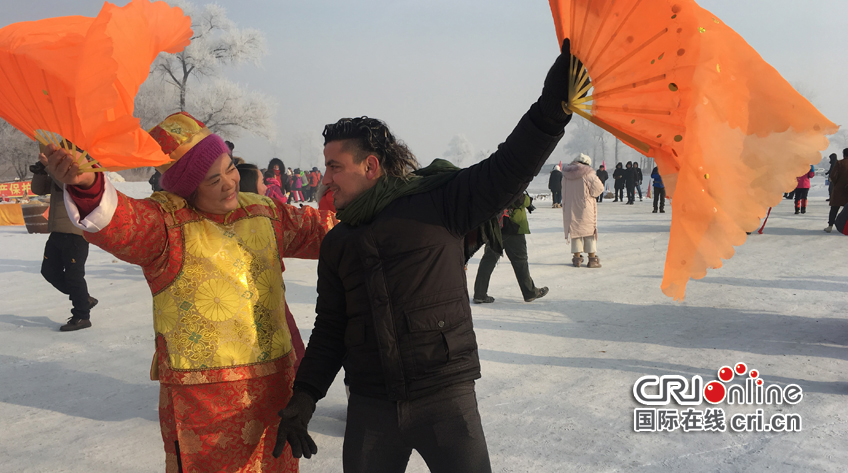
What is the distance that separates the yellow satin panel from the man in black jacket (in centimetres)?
30

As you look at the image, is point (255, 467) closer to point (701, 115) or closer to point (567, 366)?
point (701, 115)

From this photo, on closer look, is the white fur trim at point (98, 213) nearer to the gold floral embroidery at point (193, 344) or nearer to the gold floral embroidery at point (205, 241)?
the gold floral embroidery at point (205, 241)

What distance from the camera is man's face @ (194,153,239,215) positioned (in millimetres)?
1842

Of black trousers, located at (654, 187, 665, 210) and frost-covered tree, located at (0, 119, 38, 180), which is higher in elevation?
frost-covered tree, located at (0, 119, 38, 180)

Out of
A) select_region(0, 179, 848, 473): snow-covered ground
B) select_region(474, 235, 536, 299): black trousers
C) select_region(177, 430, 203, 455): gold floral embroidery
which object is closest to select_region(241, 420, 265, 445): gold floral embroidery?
select_region(177, 430, 203, 455): gold floral embroidery

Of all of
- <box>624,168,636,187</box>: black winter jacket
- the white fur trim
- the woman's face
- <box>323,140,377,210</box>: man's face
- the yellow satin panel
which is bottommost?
the yellow satin panel

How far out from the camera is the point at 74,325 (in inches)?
218

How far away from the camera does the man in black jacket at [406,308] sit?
1584mm

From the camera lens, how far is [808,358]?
4.04 m

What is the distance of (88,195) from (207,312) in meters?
0.55

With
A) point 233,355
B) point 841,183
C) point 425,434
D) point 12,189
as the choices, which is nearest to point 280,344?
point 233,355

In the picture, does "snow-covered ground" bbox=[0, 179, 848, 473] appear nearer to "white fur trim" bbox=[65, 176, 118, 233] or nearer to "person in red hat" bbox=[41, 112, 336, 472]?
"person in red hat" bbox=[41, 112, 336, 472]

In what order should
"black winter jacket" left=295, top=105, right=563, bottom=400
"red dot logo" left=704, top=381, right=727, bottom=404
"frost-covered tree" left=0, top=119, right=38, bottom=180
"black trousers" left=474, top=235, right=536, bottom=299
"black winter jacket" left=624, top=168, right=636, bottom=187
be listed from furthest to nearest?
"frost-covered tree" left=0, top=119, right=38, bottom=180, "black winter jacket" left=624, top=168, right=636, bottom=187, "black trousers" left=474, top=235, right=536, bottom=299, "red dot logo" left=704, top=381, right=727, bottom=404, "black winter jacket" left=295, top=105, right=563, bottom=400

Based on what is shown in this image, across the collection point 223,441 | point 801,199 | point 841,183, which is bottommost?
point 223,441
